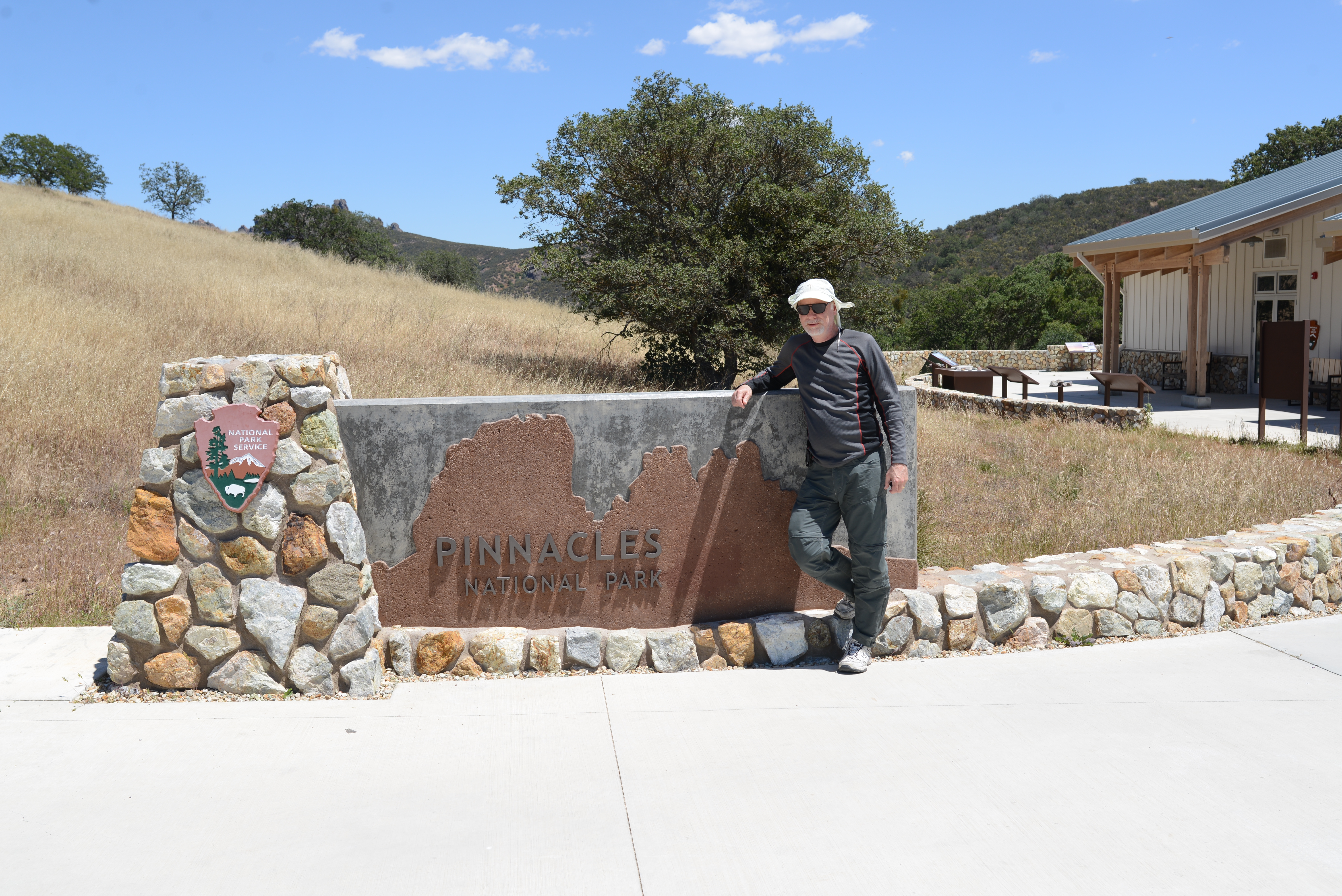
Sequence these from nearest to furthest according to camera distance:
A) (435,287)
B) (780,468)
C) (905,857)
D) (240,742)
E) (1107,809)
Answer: (905,857) < (1107,809) < (240,742) < (780,468) < (435,287)

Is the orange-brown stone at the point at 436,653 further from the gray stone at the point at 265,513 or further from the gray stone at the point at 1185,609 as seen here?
the gray stone at the point at 1185,609

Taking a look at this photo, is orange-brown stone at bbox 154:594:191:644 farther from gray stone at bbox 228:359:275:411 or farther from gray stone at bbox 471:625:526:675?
gray stone at bbox 471:625:526:675

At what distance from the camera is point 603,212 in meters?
17.1

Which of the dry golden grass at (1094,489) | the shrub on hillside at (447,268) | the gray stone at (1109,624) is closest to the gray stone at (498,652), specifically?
the dry golden grass at (1094,489)

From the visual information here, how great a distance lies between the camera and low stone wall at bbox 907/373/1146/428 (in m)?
14.7

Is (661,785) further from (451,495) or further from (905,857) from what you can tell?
(451,495)

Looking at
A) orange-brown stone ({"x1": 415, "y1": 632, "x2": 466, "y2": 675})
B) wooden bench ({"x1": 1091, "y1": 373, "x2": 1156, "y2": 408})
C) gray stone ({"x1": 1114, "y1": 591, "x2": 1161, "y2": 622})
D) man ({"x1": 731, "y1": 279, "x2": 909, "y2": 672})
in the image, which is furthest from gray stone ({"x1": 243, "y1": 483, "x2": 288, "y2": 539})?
wooden bench ({"x1": 1091, "y1": 373, "x2": 1156, "y2": 408})

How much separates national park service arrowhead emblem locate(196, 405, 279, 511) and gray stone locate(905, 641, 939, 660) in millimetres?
3434

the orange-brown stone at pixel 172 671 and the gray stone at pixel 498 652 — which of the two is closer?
the orange-brown stone at pixel 172 671

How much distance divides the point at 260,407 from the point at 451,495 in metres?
0.99

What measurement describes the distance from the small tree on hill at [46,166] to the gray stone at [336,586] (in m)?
51.4

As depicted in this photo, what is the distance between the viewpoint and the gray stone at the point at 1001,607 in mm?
5441

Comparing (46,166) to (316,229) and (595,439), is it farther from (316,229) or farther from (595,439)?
(595,439)

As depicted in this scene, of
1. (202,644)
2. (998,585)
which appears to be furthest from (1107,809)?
(202,644)
